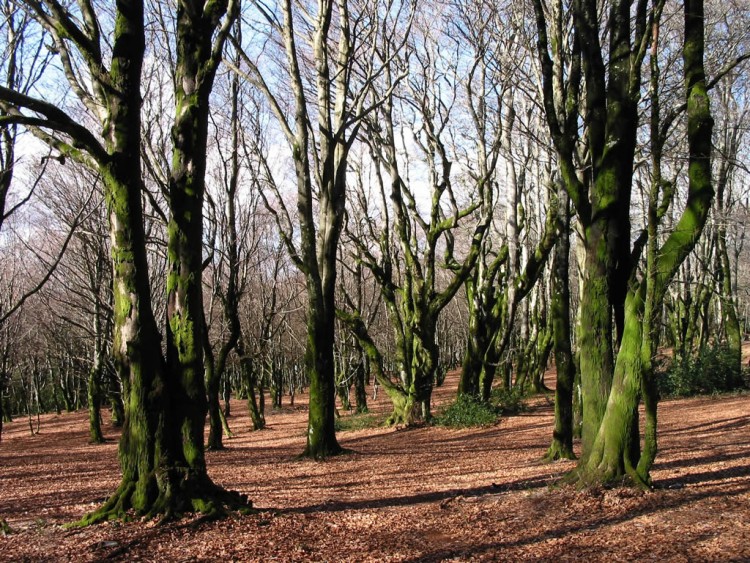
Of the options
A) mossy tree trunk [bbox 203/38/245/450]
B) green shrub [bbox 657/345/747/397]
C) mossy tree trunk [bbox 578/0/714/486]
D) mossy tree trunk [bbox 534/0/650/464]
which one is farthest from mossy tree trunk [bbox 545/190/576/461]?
green shrub [bbox 657/345/747/397]

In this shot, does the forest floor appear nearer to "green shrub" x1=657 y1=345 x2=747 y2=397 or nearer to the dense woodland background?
the dense woodland background

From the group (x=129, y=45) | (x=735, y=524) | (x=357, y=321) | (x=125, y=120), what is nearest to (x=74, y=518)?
(x=125, y=120)

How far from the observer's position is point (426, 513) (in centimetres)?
571

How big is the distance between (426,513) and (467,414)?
28.8 feet

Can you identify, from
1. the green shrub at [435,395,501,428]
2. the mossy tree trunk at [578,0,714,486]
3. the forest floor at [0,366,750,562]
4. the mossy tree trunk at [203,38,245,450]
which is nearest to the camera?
the forest floor at [0,366,750,562]

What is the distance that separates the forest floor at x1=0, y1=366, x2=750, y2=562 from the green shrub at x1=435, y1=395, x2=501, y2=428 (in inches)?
152

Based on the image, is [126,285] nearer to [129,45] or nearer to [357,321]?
[129,45]

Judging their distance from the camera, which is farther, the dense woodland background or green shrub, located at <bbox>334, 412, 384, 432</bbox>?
green shrub, located at <bbox>334, 412, 384, 432</bbox>

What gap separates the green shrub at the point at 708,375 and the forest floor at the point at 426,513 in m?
8.64

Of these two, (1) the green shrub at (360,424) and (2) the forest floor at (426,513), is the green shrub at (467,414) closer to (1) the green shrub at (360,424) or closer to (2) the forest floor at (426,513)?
(1) the green shrub at (360,424)

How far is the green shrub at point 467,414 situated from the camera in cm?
1412

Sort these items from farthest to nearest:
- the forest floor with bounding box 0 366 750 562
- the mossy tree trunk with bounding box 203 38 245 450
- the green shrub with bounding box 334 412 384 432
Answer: the green shrub with bounding box 334 412 384 432 < the mossy tree trunk with bounding box 203 38 245 450 < the forest floor with bounding box 0 366 750 562

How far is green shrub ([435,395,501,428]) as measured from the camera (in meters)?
14.1

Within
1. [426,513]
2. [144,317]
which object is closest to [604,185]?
[426,513]
